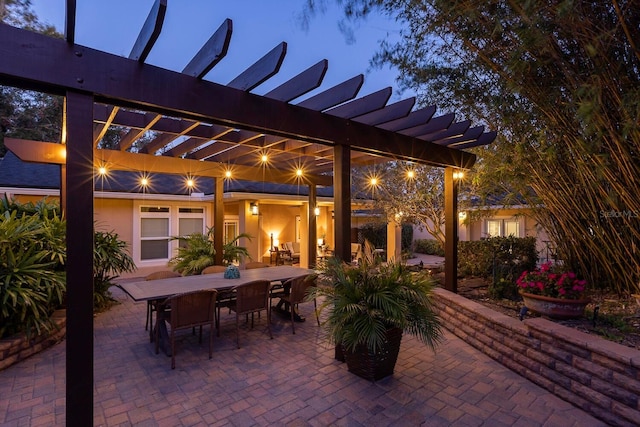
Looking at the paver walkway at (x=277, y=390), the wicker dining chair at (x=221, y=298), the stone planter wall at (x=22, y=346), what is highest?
the wicker dining chair at (x=221, y=298)

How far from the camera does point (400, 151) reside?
4.57 metres

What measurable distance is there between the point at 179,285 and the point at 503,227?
12.3 m

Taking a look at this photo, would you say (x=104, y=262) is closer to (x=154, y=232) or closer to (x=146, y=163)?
(x=146, y=163)

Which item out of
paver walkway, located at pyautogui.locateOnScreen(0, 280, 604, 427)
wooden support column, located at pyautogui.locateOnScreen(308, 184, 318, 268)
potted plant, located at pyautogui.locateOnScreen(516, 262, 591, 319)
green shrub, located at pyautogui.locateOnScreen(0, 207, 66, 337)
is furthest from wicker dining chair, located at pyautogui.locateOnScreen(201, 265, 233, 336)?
potted plant, located at pyautogui.locateOnScreen(516, 262, 591, 319)

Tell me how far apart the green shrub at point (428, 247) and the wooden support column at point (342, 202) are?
12.1 m

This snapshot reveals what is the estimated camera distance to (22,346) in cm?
381

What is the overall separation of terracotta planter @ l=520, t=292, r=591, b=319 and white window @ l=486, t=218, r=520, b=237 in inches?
352

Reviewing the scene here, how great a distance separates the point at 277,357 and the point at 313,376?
2.15 ft

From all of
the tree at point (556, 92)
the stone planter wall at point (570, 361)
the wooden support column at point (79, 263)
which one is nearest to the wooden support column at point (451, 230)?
the tree at point (556, 92)

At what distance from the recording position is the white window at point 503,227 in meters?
12.4

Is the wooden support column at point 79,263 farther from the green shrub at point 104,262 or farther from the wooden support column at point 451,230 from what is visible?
the wooden support column at point 451,230

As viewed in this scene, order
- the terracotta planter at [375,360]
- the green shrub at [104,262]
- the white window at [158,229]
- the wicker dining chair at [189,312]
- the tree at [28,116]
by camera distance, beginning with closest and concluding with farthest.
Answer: the terracotta planter at [375,360], the wicker dining chair at [189,312], the green shrub at [104,262], the white window at [158,229], the tree at [28,116]

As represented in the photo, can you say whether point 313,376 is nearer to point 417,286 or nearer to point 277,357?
point 277,357

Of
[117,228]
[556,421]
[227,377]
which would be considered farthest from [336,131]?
[117,228]
